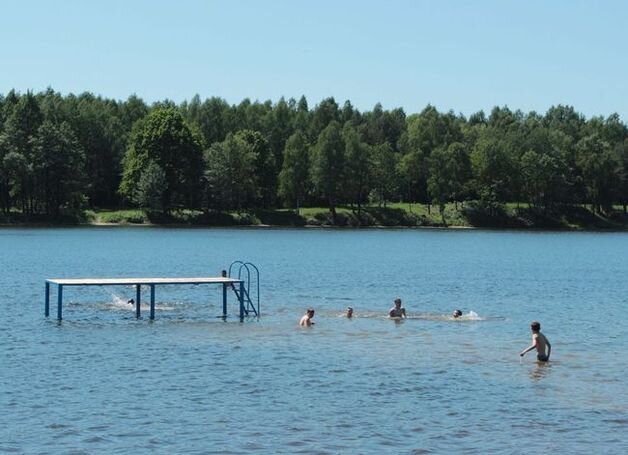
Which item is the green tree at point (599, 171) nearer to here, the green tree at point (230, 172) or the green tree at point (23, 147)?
the green tree at point (230, 172)

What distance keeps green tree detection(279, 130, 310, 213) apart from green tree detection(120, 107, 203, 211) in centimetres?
1548

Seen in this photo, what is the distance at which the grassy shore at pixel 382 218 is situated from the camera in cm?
15838

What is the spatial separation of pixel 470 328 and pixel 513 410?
19.1m

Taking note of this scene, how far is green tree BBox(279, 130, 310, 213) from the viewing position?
17262 centimetres

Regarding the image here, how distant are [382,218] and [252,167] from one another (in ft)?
84.1

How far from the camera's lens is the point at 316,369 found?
3553cm

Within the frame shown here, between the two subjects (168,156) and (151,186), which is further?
(168,156)

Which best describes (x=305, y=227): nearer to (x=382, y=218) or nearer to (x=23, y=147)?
(x=382, y=218)

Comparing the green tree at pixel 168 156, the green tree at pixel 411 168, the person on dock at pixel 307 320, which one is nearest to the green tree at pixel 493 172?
the green tree at pixel 411 168

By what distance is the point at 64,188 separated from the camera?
15162cm

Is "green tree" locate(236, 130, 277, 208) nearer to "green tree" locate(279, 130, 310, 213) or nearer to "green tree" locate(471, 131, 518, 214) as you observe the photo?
"green tree" locate(279, 130, 310, 213)

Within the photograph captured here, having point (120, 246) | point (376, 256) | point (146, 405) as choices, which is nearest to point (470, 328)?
point (146, 405)

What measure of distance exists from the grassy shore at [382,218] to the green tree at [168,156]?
4114 mm

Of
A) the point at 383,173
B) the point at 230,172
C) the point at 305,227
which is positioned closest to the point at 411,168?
the point at 383,173
